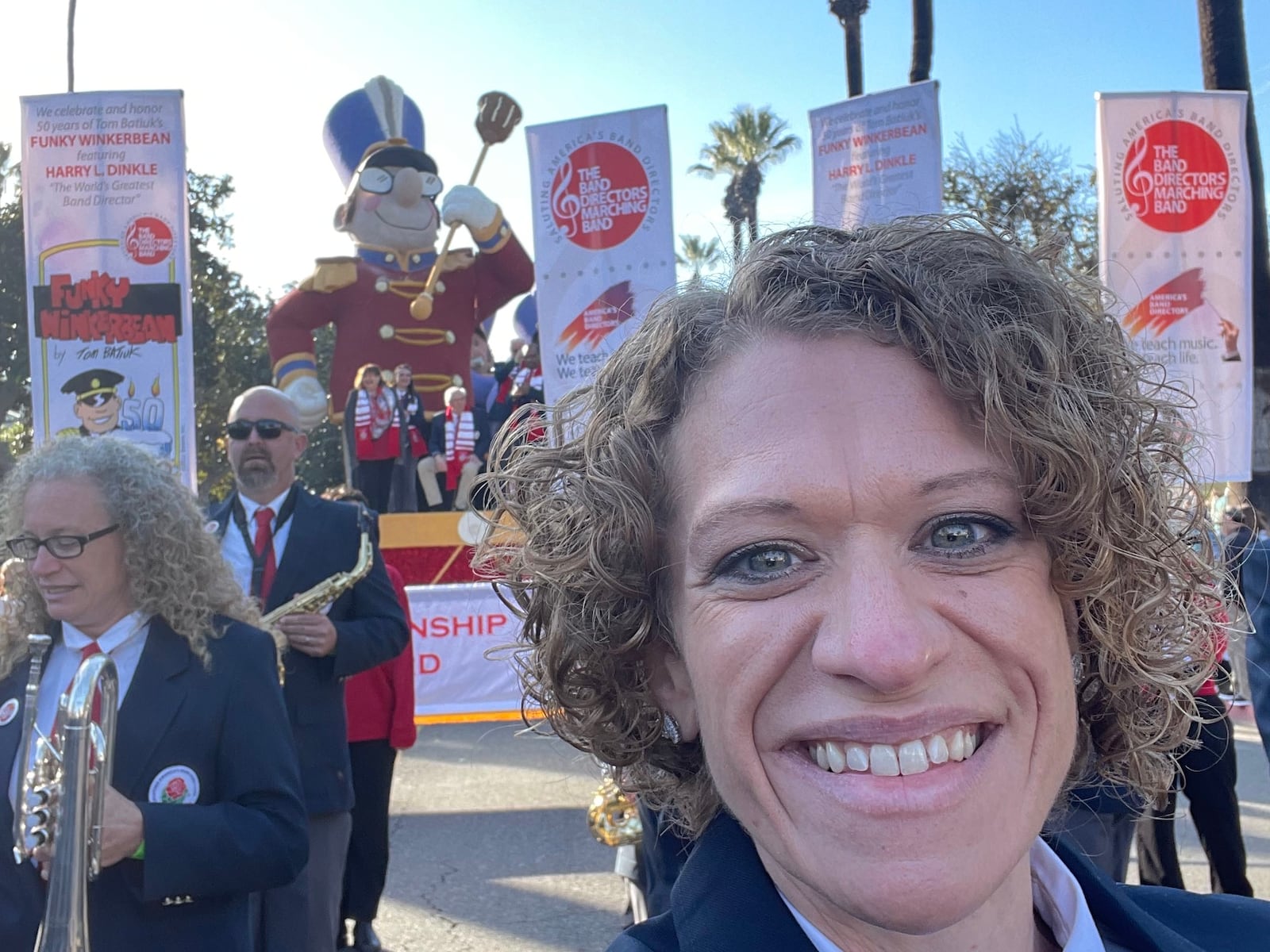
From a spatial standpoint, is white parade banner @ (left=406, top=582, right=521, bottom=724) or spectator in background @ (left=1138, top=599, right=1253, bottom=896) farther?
white parade banner @ (left=406, top=582, right=521, bottom=724)

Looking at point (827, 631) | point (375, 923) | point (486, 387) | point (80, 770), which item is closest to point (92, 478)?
point (80, 770)

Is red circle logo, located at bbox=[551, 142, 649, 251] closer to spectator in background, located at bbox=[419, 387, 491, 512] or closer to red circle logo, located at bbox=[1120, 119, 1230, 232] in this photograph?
red circle logo, located at bbox=[1120, 119, 1230, 232]

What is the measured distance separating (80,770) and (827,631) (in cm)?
159

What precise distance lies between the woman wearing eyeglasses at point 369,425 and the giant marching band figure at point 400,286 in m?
0.33

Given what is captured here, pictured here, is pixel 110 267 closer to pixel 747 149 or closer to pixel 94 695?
pixel 94 695

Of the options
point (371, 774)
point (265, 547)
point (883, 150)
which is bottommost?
point (371, 774)

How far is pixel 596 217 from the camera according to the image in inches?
292

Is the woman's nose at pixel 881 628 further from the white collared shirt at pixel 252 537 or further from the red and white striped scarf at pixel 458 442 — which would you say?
the red and white striped scarf at pixel 458 442

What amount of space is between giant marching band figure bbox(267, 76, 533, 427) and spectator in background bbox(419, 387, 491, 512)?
30cm

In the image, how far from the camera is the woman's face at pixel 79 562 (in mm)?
2611

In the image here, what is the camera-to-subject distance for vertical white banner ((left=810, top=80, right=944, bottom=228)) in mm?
7391

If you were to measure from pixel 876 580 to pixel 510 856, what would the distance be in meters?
→ 5.22

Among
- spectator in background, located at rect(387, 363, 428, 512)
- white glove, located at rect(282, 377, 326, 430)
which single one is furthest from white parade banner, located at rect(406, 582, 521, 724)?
white glove, located at rect(282, 377, 326, 430)

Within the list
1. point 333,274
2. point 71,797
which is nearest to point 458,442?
point 333,274
